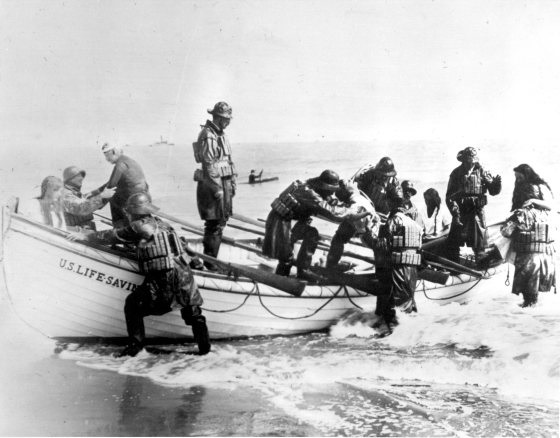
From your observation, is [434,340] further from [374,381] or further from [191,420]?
[191,420]

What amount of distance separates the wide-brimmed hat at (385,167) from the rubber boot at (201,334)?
4.81 feet

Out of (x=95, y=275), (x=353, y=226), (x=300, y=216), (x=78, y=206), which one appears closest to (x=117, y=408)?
(x=95, y=275)

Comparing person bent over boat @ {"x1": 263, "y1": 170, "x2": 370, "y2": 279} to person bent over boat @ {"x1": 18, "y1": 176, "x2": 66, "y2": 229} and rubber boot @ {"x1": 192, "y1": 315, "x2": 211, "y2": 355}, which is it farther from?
person bent over boat @ {"x1": 18, "y1": 176, "x2": 66, "y2": 229}

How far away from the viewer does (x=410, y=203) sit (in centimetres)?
482

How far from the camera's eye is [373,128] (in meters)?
4.72

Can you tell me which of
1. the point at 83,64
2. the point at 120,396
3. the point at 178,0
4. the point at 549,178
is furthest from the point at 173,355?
the point at 549,178

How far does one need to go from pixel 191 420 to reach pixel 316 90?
85.5 inches

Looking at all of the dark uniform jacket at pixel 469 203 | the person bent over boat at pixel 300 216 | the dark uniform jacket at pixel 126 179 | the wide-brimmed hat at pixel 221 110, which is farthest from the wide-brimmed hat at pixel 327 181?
the dark uniform jacket at pixel 126 179

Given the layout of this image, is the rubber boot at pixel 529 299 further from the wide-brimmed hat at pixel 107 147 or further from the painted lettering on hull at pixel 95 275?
the wide-brimmed hat at pixel 107 147

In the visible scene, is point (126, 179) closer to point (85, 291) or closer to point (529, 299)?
point (85, 291)

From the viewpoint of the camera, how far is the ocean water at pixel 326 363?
4.24m

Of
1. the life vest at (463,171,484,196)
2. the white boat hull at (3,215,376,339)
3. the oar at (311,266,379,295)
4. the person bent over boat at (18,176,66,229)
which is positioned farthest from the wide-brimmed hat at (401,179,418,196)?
the person bent over boat at (18,176,66,229)

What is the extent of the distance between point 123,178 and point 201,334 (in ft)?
3.52

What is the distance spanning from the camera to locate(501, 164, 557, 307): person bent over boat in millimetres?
4781
